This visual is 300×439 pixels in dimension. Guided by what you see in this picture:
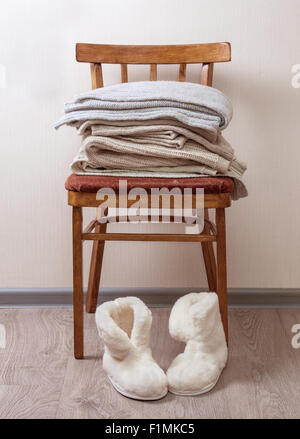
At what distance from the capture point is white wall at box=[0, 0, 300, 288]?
178 cm

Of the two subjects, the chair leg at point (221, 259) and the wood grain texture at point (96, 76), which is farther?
the wood grain texture at point (96, 76)

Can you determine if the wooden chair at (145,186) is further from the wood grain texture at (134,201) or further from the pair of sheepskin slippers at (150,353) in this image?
the pair of sheepskin slippers at (150,353)

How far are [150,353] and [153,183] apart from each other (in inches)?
14.6

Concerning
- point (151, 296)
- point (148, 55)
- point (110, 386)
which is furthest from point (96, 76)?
point (110, 386)

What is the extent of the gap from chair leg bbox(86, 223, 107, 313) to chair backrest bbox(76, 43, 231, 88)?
0.43 m

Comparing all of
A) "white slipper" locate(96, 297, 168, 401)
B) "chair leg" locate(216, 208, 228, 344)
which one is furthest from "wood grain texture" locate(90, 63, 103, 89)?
"white slipper" locate(96, 297, 168, 401)

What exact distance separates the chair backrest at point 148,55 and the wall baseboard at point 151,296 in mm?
612

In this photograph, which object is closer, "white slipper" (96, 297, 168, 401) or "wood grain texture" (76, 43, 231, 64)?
"white slipper" (96, 297, 168, 401)

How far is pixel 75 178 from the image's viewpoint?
1.47 metres

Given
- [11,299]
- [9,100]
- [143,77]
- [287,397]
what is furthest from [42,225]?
[287,397]

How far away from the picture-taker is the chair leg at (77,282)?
1.49 meters

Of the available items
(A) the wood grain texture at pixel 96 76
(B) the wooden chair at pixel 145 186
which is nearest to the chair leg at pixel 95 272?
(B) the wooden chair at pixel 145 186

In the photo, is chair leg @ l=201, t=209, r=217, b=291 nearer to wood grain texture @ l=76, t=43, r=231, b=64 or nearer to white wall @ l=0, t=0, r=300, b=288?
white wall @ l=0, t=0, r=300, b=288

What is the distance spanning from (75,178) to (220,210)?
1.10ft
